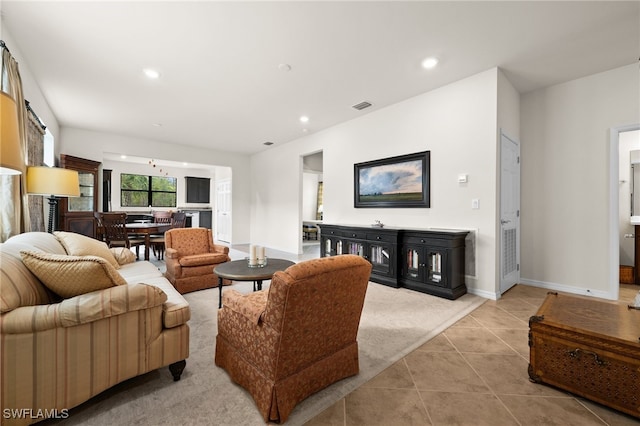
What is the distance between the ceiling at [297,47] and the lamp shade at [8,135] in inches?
61.7

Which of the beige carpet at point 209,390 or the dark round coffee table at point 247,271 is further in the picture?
the dark round coffee table at point 247,271

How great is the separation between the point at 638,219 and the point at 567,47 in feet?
9.66

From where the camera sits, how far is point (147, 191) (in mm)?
9594

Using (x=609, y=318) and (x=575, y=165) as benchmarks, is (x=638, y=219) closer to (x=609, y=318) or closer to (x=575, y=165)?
(x=575, y=165)

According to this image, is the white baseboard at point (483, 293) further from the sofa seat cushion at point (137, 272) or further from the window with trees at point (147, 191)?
the window with trees at point (147, 191)

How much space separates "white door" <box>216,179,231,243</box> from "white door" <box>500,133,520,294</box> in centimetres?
692

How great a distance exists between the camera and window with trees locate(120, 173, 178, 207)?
30.2 ft

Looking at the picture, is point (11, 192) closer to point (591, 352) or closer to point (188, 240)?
point (188, 240)

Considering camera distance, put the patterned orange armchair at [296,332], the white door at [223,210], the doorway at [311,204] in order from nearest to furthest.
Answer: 1. the patterned orange armchair at [296,332]
2. the white door at [223,210]
3. the doorway at [311,204]

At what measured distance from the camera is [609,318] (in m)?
1.67

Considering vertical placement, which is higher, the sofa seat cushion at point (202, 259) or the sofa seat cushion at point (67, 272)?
the sofa seat cushion at point (67, 272)

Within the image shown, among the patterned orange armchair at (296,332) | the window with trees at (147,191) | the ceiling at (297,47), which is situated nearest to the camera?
the patterned orange armchair at (296,332)

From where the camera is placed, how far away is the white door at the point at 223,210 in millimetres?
8332

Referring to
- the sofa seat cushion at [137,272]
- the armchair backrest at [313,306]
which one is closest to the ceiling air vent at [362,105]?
the armchair backrest at [313,306]
